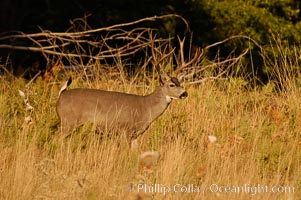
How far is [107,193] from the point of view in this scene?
6.07 meters

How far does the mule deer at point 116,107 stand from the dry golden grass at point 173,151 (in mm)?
140

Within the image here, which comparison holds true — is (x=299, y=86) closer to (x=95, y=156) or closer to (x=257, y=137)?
(x=257, y=137)

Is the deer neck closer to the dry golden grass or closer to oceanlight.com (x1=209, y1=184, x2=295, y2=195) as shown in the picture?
the dry golden grass

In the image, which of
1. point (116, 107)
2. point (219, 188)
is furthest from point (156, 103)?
point (219, 188)

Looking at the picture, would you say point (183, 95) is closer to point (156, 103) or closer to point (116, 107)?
point (156, 103)

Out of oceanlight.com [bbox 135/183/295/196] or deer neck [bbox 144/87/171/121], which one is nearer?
oceanlight.com [bbox 135/183/295/196]

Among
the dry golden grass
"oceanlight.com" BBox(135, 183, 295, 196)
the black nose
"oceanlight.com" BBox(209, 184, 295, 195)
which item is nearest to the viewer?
the dry golden grass

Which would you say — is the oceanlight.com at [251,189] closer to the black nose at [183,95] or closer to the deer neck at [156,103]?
the black nose at [183,95]

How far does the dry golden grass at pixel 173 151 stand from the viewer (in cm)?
615

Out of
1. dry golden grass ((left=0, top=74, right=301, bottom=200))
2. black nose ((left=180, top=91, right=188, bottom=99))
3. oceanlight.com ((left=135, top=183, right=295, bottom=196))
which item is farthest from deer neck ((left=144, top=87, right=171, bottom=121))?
oceanlight.com ((left=135, top=183, right=295, bottom=196))

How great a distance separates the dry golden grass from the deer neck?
10 cm

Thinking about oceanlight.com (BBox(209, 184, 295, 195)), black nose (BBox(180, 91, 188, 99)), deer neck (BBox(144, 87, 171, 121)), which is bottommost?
oceanlight.com (BBox(209, 184, 295, 195))

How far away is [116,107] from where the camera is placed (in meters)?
8.60

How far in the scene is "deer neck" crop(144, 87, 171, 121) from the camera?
28.9 ft
